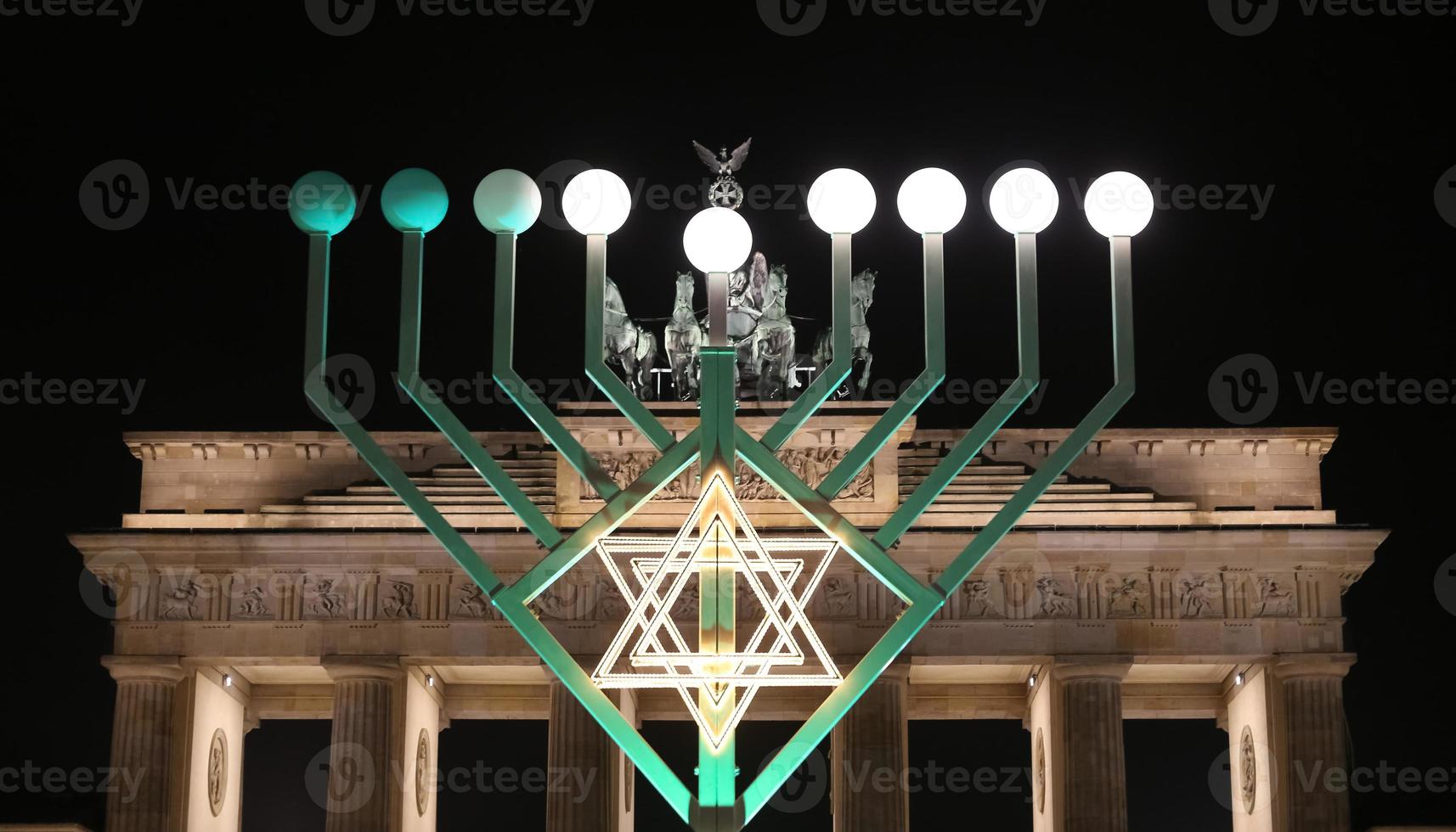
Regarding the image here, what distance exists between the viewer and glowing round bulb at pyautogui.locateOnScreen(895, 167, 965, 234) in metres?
13.9

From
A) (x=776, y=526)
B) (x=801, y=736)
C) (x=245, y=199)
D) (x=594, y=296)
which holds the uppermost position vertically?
(x=245, y=199)

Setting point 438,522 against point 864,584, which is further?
point 864,584

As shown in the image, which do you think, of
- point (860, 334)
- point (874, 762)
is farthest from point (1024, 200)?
point (874, 762)

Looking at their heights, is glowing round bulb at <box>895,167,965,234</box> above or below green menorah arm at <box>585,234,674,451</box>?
above

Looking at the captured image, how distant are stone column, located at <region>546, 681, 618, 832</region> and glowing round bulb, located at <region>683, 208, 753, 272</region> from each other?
17.0 metres

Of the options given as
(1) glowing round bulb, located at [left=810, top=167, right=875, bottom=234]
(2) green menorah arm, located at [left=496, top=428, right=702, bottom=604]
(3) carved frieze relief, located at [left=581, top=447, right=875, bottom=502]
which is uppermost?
(3) carved frieze relief, located at [left=581, top=447, right=875, bottom=502]

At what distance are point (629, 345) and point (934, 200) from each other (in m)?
16.9

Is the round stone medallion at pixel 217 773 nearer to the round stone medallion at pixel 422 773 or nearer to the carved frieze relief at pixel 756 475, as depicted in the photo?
the round stone medallion at pixel 422 773

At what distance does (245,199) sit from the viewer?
32062mm

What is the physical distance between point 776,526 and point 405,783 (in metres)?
5.82

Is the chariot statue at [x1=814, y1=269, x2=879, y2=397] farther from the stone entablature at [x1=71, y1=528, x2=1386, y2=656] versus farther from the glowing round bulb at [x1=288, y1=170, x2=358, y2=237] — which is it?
the glowing round bulb at [x1=288, y1=170, x2=358, y2=237]

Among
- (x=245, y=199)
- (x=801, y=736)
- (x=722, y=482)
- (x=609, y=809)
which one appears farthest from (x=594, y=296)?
(x=245, y=199)

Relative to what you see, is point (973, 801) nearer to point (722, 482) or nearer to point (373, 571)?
point (373, 571)

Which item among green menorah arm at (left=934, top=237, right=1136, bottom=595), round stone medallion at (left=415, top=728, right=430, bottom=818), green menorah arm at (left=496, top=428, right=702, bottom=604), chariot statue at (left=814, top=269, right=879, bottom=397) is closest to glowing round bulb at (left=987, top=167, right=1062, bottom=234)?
green menorah arm at (left=934, top=237, right=1136, bottom=595)
